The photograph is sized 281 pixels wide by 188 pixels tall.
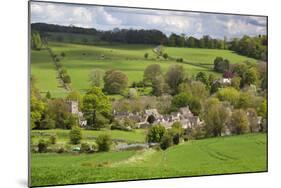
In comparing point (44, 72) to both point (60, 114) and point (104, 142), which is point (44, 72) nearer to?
point (60, 114)

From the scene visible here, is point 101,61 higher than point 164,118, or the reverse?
point 101,61

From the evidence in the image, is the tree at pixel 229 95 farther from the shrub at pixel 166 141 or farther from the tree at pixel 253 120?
the shrub at pixel 166 141

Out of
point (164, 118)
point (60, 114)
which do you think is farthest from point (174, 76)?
point (60, 114)

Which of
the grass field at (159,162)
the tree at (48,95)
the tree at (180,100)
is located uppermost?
the tree at (48,95)

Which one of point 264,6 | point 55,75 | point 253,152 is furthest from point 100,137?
point 264,6

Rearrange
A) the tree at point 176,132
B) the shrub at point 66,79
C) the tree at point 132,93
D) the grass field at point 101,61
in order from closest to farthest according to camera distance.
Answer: the grass field at point 101,61 → the shrub at point 66,79 → the tree at point 132,93 → the tree at point 176,132

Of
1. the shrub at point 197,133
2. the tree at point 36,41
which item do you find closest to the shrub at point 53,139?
the tree at point 36,41
